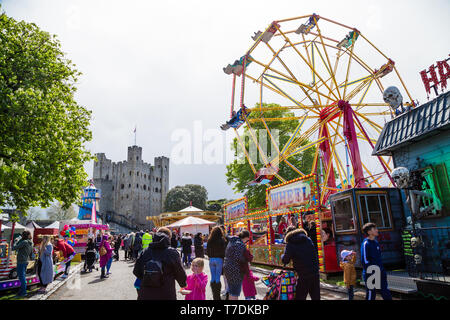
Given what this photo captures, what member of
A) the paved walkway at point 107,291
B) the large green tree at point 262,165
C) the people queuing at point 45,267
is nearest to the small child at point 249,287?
the paved walkway at point 107,291

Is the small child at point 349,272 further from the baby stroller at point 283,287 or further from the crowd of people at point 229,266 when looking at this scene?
the baby stroller at point 283,287

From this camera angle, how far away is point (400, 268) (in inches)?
310

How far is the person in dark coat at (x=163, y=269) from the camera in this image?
11.5 ft

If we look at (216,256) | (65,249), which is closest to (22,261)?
(65,249)

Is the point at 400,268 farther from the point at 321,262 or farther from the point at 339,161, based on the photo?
the point at 339,161

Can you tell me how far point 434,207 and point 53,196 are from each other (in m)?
12.0

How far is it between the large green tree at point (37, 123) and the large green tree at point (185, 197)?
5777 centimetres

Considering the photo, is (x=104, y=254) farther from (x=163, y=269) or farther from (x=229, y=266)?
(x=163, y=269)

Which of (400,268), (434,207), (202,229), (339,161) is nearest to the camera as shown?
(434,207)

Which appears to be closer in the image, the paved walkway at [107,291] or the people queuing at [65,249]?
the paved walkway at [107,291]

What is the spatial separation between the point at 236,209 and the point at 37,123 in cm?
1164

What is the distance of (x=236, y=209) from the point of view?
17344 mm
